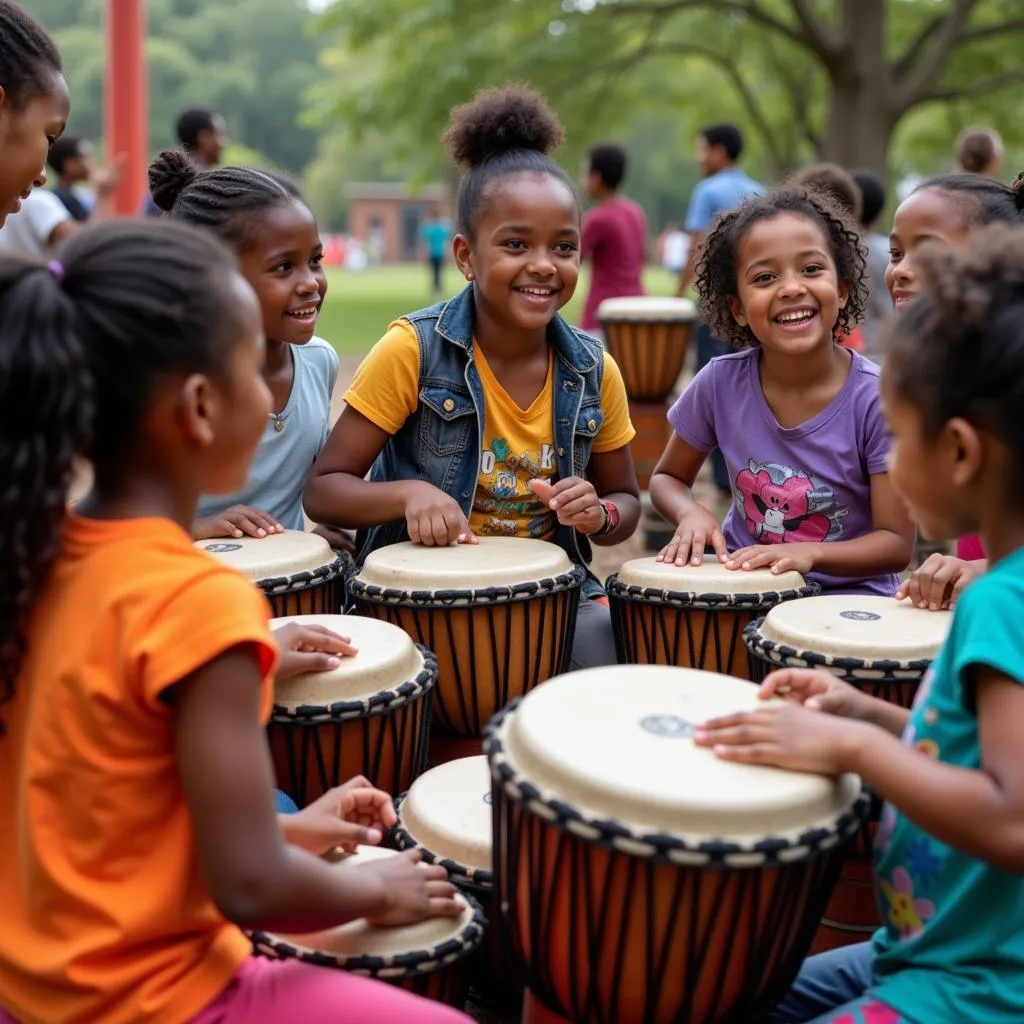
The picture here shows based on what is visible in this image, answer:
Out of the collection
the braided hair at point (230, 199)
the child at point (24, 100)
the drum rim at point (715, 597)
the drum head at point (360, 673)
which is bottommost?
the drum head at point (360, 673)

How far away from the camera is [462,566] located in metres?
2.67

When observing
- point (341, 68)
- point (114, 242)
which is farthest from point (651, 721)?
point (341, 68)

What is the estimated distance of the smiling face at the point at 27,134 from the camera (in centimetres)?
287

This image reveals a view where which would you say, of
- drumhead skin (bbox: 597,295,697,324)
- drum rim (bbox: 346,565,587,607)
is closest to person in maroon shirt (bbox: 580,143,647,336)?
drumhead skin (bbox: 597,295,697,324)

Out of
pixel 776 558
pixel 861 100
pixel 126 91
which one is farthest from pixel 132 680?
pixel 126 91

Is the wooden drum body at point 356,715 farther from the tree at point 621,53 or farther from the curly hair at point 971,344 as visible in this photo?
the tree at point 621,53

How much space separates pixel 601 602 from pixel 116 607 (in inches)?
79.4

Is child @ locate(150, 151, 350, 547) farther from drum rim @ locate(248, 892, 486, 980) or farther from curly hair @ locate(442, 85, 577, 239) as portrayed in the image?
drum rim @ locate(248, 892, 486, 980)

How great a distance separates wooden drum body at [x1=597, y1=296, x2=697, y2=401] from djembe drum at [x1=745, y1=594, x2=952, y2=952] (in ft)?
13.4

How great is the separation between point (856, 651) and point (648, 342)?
174 inches

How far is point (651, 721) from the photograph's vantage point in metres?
1.74

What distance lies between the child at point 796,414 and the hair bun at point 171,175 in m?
1.43

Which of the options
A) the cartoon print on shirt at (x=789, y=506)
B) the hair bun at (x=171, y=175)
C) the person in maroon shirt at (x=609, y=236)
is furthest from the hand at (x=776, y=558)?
the person in maroon shirt at (x=609, y=236)

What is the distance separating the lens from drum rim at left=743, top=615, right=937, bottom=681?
220 centimetres
